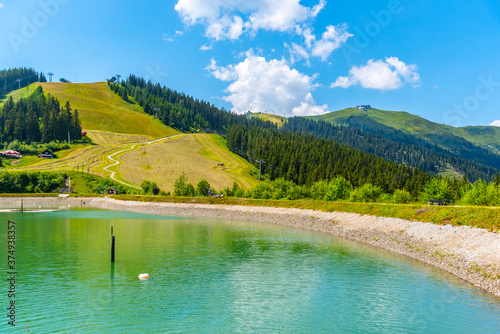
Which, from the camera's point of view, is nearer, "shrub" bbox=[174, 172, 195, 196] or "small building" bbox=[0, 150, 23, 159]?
"shrub" bbox=[174, 172, 195, 196]

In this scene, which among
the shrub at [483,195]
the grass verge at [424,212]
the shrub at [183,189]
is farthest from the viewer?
the shrub at [183,189]

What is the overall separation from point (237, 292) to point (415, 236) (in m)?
27.3

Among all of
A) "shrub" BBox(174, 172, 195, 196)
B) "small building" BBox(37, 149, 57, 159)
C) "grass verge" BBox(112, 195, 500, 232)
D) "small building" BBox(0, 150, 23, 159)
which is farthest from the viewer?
"small building" BBox(37, 149, 57, 159)

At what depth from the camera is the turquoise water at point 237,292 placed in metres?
19.8

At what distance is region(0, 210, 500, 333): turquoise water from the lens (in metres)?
19.8

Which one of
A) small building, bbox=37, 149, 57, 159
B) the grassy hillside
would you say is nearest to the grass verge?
the grassy hillside

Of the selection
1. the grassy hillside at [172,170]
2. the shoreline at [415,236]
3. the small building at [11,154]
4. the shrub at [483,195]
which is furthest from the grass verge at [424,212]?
the small building at [11,154]

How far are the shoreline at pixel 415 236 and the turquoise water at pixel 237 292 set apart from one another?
1863 mm

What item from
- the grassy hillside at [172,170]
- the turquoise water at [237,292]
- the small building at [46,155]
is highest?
the small building at [46,155]

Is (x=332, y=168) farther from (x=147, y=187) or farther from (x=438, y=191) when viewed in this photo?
(x=438, y=191)

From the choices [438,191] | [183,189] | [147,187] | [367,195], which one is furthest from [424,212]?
→ [147,187]

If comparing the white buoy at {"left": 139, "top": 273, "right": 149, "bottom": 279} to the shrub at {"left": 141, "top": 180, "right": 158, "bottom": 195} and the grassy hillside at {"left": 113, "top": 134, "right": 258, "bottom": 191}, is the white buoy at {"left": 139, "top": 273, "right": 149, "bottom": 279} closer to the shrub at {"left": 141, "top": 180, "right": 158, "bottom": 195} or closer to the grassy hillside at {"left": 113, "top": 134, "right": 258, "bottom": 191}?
the shrub at {"left": 141, "top": 180, "right": 158, "bottom": 195}

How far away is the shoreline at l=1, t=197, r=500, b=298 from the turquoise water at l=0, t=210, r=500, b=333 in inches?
73.4

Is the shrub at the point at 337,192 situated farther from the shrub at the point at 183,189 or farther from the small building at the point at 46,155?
the small building at the point at 46,155
